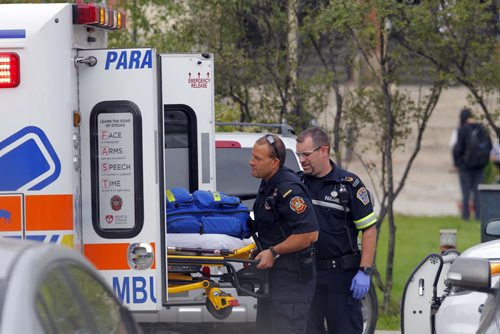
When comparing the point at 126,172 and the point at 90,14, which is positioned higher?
the point at 90,14

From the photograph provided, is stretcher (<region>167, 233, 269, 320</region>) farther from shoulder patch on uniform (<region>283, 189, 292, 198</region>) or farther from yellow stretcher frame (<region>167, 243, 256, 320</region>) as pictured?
shoulder patch on uniform (<region>283, 189, 292, 198</region>)

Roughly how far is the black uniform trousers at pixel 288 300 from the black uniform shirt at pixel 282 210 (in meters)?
0.23

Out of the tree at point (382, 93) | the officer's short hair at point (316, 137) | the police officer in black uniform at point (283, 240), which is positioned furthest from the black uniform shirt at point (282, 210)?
the tree at point (382, 93)

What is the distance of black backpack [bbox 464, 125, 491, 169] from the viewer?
18.8m

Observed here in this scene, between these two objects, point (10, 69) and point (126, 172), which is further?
point (126, 172)

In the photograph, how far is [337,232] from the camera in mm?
7488

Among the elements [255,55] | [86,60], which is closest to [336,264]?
[86,60]

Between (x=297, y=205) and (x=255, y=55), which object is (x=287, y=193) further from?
(x=255, y=55)

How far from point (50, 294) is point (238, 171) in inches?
223

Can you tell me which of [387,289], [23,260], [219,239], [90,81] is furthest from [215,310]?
[387,289]

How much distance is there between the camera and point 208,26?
1164cm

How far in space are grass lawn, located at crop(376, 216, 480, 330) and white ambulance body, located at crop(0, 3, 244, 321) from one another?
406 centimetres

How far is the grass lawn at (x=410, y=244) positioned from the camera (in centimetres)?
1140

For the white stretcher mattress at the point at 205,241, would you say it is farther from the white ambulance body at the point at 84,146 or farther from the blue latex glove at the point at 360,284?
the blue latex glove at the point at 360,284
